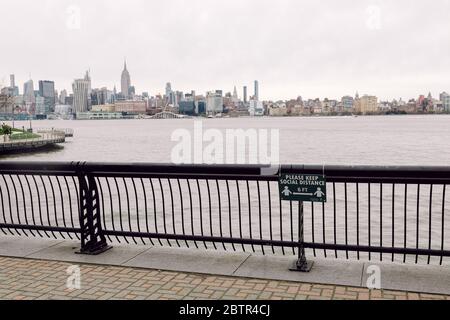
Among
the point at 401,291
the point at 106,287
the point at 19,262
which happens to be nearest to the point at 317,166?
the point at 401,291

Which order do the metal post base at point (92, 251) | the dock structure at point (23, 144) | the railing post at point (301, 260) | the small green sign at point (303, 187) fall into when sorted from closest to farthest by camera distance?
the small green sign at point (303, 187) → the railing post at point (301, 260) → the metal post base at point (92, 251) → the dock structure at point (23, 144)

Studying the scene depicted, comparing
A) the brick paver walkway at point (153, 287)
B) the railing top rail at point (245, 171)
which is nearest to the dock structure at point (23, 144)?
the railing top rail at point (245, 171)

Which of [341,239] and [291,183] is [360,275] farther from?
[341,239]

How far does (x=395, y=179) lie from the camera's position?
647 cm

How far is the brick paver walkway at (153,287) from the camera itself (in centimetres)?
578

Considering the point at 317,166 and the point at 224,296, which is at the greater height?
the point at 317,166

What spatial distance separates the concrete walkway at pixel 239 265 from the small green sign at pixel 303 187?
977 mm

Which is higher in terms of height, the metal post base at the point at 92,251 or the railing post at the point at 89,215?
the railing post at the point at 89,215

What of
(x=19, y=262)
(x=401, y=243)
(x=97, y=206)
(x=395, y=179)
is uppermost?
(x=395, y=179)

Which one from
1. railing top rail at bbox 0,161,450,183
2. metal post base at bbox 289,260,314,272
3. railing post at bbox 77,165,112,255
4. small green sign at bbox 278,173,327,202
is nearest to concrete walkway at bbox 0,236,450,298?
metal post base at bbox 289,260,314,272

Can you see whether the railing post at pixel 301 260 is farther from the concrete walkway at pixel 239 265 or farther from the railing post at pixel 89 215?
the railing post at pixel 89 215
